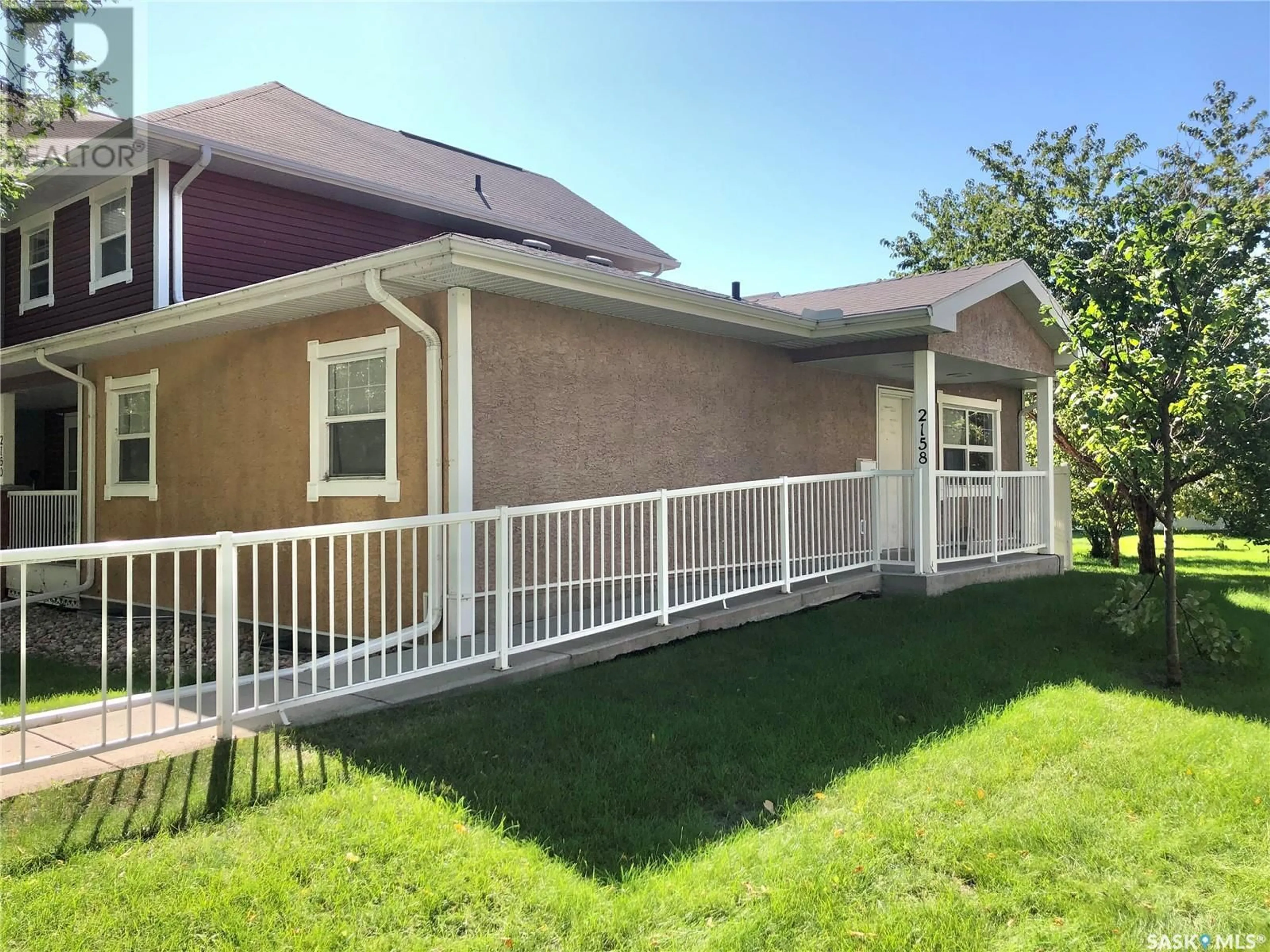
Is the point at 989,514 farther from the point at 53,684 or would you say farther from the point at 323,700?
the point at 53,684

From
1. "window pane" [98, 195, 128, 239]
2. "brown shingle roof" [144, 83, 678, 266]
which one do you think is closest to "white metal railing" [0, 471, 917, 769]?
"window pane" [98, 195, 128, 239]

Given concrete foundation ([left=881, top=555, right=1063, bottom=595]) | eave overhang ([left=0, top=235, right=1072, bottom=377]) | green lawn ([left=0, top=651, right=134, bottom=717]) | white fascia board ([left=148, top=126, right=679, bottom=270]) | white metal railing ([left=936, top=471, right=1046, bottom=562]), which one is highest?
white fascia board ([left=148, top=126, right=679, bottom=270])

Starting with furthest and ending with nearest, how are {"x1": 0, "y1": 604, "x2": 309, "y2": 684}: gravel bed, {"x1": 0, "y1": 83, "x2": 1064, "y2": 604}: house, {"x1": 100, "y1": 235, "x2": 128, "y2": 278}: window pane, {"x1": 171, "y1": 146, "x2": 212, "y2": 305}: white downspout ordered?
{"x1": 100, "y1": 235, "x2": 128, "y2": 278}: window pane
{"x1": 171, "y1": 146, "x2": 212, "y2": 305}: white downspout
{"x1": 0, "y1": 604, "x2": 309, "y2": 684}: gravel bed
{"x1": 0, "y1": 83, "x2": 1064, "y2": 604}: house

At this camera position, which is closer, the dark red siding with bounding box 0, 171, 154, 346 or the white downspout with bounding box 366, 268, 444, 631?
the white downspout with bounding box 366, 268, 444, 631

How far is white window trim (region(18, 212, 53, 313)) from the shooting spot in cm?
1170

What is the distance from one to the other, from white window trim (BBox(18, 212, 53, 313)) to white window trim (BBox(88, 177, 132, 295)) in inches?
44.6

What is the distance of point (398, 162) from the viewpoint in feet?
Result: 42.9

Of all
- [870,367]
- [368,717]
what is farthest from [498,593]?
[870,367]

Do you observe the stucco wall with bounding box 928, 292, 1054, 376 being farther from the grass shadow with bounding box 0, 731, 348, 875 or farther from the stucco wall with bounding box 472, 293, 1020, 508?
the grass shadow with bounding box 0, 731, 348, 875

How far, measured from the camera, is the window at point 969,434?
12281 millimetres

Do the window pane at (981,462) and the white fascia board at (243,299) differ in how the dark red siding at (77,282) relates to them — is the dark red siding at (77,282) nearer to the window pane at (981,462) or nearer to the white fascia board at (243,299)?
the white fascia board at (243,299)

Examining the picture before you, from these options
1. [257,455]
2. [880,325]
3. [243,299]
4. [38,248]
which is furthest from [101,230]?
[880,325]

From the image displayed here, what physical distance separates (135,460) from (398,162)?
598 centimetres

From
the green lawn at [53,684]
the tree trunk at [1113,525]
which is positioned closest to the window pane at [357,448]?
the green lawn at [53,684]
